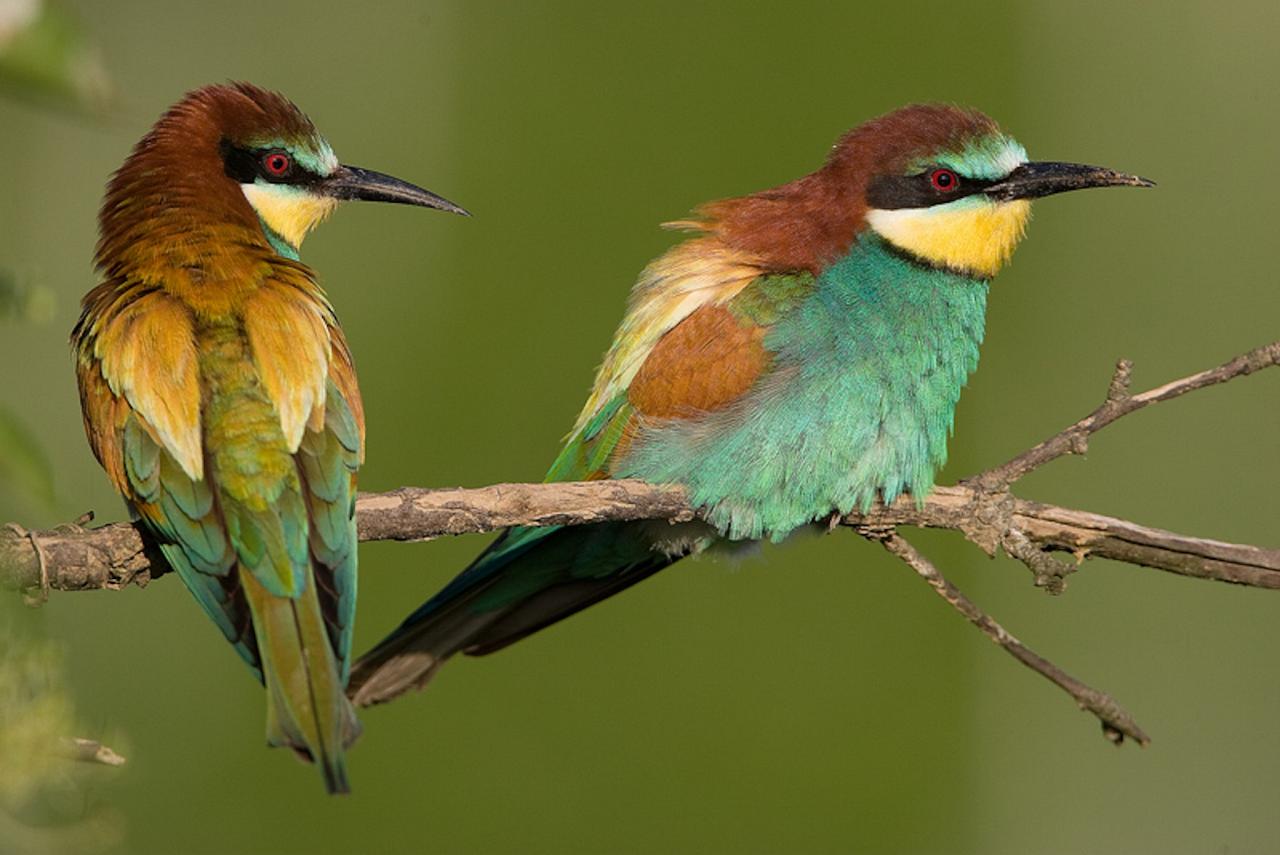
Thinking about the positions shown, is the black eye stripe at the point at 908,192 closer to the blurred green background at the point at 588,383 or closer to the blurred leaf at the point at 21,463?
the blurred leaf at the point at 21,463

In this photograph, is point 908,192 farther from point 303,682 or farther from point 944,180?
point 303,682

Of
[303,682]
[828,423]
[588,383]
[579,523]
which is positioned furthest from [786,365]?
[588,383]

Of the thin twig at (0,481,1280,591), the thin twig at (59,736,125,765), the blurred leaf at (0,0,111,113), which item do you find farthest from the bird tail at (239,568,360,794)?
the blurred leaf at (0,0,111,113)

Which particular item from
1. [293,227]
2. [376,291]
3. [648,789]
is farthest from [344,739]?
[376,291]

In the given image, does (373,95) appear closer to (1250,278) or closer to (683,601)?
(683,601)

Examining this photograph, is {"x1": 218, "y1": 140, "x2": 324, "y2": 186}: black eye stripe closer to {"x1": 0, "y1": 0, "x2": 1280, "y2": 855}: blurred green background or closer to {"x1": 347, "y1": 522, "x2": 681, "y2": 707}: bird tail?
{"x1": 347, "y1": 522, "x2": 681, "y2": 707}: bird tail

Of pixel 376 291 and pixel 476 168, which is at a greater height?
pixel 476 168

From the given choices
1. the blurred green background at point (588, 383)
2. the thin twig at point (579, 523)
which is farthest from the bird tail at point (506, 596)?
the blurred green background at point (588, 383)
